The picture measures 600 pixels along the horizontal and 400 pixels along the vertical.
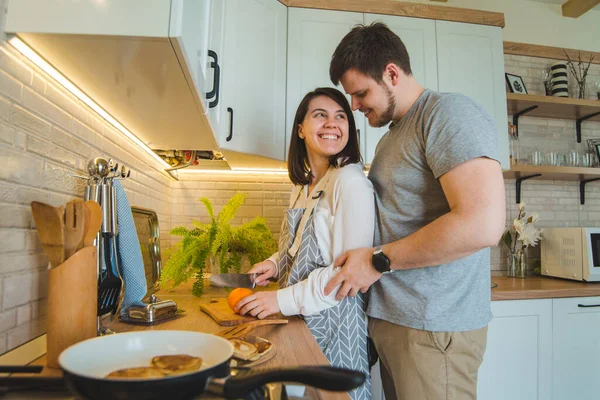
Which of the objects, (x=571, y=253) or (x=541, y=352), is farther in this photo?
(x=571, y=253)

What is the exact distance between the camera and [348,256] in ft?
3.17

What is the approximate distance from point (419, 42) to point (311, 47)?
2.12 feet

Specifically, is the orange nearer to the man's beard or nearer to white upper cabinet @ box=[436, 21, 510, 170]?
the man's beard

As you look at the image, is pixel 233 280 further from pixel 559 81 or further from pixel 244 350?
pixel 559 81

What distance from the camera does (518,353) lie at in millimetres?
1811

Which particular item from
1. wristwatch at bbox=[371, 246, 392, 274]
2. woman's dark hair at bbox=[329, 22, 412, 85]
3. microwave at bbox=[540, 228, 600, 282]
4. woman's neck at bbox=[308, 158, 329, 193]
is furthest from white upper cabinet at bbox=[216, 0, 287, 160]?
microwave at bbox=[540, 228, 600, 282]

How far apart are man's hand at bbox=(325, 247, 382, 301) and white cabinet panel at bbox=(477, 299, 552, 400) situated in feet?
3.91

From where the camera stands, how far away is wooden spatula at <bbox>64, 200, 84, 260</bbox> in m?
0.63

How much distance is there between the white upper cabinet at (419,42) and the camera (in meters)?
2.14

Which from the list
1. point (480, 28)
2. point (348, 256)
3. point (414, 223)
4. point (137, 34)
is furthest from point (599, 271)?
point (137, 34)

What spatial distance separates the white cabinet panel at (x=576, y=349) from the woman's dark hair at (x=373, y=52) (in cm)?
158

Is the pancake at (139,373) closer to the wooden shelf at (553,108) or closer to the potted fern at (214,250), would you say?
the potted fern at (214,250)

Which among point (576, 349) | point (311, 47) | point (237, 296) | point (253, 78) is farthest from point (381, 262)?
point (576, 349)

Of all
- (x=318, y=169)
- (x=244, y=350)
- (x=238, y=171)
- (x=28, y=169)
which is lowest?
(x=244, y=350)
